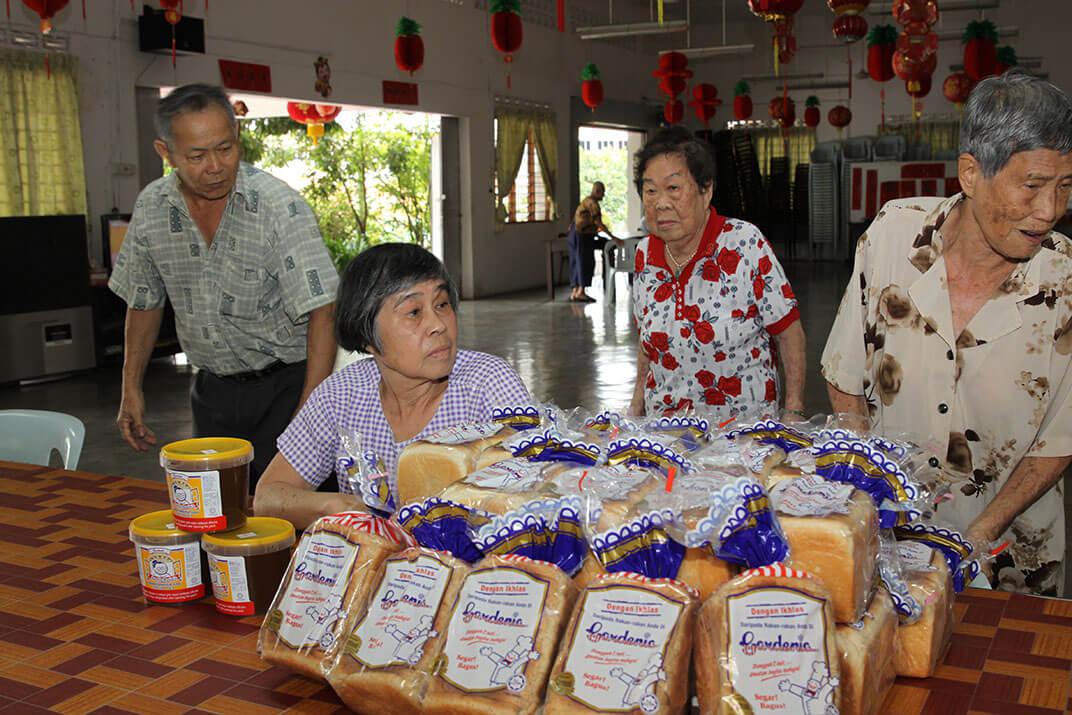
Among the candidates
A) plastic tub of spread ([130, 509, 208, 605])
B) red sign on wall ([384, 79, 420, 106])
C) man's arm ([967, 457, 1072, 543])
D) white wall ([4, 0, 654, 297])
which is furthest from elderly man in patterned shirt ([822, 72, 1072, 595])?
red sign on wall ([384, 79, 420, 106])

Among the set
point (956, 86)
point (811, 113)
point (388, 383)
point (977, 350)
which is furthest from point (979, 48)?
point (388, 383)

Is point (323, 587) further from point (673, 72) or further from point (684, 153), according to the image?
point (673, 72)

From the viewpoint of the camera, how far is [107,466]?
239 inches

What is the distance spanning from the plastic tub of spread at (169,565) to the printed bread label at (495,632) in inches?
24.2

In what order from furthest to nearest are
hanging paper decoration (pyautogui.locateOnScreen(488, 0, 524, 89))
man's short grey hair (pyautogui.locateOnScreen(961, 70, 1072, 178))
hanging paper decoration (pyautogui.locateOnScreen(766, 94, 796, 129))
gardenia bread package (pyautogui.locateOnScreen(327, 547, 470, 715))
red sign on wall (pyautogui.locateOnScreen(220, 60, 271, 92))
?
hanging paper decoration (pyautogui.locateOnScreen(766, 94, 796, 129)) < red sign on wall (pyautogui.locateOnScreen(220, 60, 271, 92)) < hanging paper decoration (pyautogui.locateOnScreen(488, 0, 524, 89)) < man's short grey hair (pyautogui.locateOnScreen(961, 70, 1072, 178)) < gardenia bread package (pyautogui.locateOnScreen(327, 547, 470, 715))

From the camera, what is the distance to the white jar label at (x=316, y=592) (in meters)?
1.31

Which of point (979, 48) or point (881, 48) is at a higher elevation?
point (881, 48)

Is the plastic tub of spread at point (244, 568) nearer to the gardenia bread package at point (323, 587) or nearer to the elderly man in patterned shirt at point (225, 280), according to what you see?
the gardenia bread package at point (323, 587)

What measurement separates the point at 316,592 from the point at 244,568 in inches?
11.2

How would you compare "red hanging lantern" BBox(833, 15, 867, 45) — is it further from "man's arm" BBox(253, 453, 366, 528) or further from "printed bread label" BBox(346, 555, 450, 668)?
"printed bread label" BBox(346, 555, 450, 668)

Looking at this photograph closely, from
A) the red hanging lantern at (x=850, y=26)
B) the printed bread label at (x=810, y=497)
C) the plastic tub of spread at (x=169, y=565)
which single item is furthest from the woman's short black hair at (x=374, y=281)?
the red hanging lantern at (x=850, y=26)

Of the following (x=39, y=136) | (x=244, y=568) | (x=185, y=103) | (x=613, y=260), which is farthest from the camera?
(x=613, y=260)

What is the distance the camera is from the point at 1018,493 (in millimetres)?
1945

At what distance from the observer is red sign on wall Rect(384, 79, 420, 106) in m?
13.5
